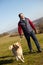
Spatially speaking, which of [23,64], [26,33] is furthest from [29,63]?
[26,33]

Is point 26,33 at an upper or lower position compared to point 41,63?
upper

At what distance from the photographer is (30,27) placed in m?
11.9

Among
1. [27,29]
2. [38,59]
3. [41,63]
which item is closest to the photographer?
[41,63]

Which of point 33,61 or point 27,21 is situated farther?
point 27,21

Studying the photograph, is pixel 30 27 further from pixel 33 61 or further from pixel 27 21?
pixel 33 61

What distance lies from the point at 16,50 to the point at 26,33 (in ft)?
5.56

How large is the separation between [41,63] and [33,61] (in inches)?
26.2

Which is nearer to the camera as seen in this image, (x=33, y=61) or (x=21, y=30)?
(x=33, y=61)

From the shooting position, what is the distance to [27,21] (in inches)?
462

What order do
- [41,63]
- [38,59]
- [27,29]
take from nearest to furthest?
[41,63]
[38,59]
[27,29]

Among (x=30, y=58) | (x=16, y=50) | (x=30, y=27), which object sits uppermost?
(x=30, y=27)

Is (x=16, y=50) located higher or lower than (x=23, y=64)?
higher

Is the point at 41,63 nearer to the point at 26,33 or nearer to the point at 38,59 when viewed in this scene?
the point at 38,59

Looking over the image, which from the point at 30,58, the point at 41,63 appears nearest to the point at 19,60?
the point at 30,58
